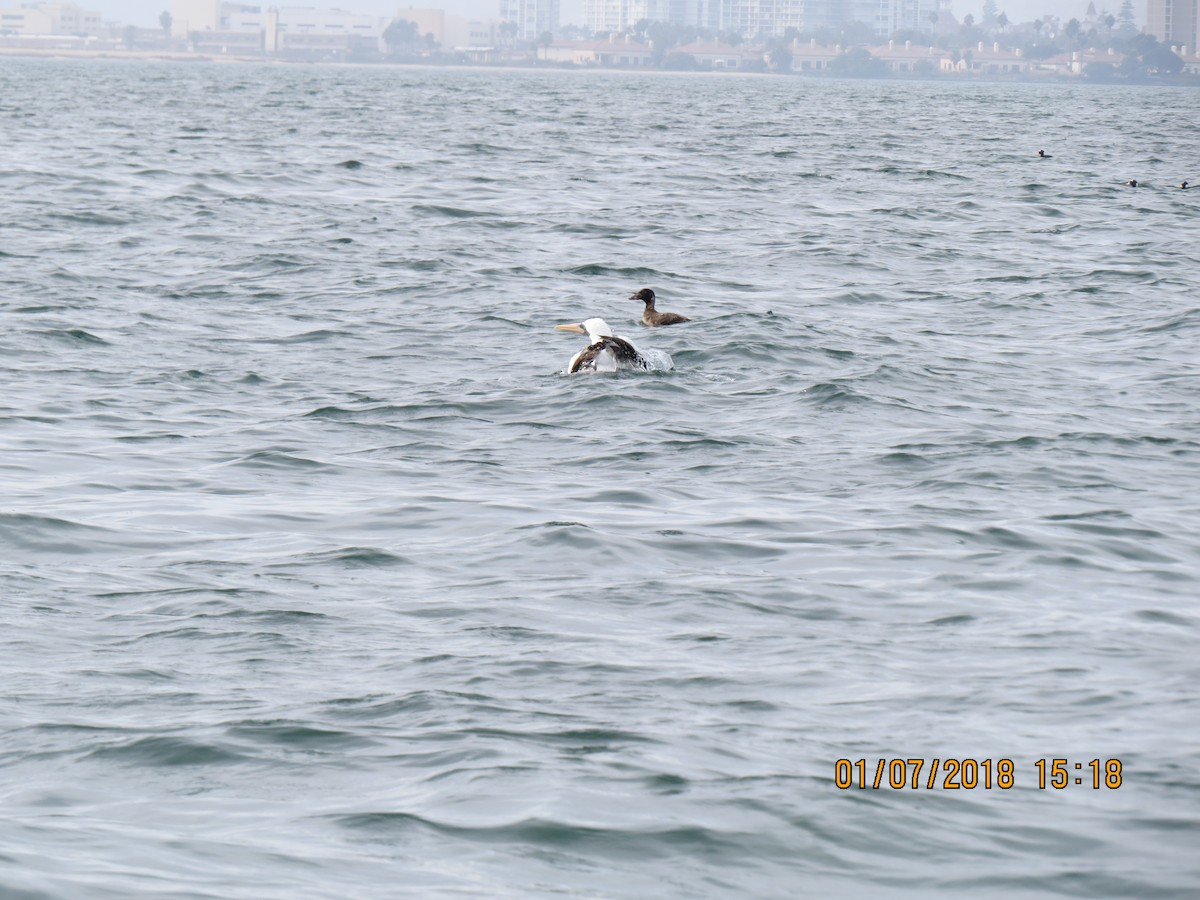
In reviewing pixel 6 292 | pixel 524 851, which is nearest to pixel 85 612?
pixel 524 851

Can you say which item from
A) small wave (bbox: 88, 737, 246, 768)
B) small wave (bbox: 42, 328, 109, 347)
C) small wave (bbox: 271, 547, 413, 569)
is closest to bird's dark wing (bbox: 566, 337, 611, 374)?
small wave (bbox: 42, 328, 109, 347)

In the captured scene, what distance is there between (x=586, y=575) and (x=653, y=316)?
32.7ft

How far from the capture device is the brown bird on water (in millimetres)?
19281

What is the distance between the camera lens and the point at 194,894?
5.92 m

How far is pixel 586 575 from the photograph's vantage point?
9.77 m

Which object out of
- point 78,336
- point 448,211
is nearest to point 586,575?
point 78,336

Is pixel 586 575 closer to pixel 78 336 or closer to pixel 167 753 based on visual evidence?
pixel 167 753

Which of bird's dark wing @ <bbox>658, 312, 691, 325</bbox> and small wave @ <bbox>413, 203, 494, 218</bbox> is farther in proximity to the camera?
small wave @ <bbox>413, 203, 494, 218</bbox>

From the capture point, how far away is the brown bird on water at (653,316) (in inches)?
759

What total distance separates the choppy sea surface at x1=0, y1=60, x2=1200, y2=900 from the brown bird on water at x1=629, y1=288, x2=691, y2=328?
20 cm
